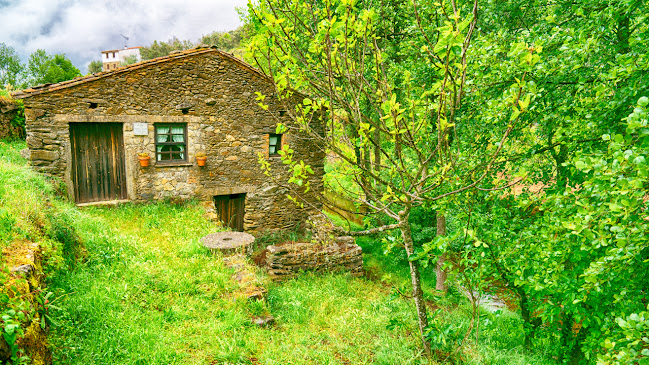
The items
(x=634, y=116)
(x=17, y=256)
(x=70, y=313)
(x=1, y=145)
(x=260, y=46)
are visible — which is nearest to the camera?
(x=634, y=116)

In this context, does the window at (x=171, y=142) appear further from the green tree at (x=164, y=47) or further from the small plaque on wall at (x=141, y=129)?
the green tree at (x=164, y=47)

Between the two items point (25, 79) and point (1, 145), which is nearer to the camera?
point (1, 145)

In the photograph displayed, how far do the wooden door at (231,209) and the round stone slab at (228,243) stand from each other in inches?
107

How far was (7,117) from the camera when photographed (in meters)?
12.2

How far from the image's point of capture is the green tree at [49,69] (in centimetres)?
3331

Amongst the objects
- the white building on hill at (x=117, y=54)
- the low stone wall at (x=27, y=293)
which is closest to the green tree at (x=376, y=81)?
the low stone wall at (x=27, y=293)

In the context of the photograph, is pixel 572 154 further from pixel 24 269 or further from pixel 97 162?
pixel 97 162

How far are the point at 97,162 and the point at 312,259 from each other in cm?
632

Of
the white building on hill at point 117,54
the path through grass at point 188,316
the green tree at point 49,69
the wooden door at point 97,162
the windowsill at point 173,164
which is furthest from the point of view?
the white building on hill at point 117,54

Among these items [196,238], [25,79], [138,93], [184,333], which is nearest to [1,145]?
[138,93]

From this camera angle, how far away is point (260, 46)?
2.84 metres

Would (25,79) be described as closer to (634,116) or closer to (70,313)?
(70,313)

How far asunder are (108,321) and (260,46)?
12.8 ft

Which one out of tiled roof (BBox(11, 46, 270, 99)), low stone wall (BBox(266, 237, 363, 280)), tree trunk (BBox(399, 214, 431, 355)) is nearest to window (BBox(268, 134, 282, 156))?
tiled roof (BBox(11, 46, 270, 99))
